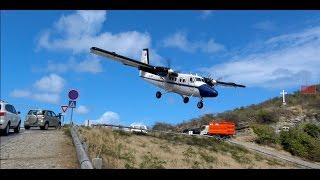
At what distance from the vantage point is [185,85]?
55.3 meters

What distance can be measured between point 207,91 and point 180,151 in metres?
12.4

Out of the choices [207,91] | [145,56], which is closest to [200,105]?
[207,91]

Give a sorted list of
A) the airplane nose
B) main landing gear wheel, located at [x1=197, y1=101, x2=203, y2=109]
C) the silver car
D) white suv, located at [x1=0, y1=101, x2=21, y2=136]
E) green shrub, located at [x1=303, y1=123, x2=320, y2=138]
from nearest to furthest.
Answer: white suv, located at [x1=0, y1=101, x2=21, y2=136], the silver car, main landing gear wheel, located at [x1=197, y1=101, x2=203, y2=109], the airplane nose, green shrub, located at [x1=303, y1=123, x2=320, y2=138]

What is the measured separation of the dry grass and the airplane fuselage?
5.07 m

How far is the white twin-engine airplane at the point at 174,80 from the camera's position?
169 ft

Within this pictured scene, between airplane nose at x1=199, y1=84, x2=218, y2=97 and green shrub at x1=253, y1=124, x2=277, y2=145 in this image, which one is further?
green shrub at x1=253, y1=124, x2=277, y2=145

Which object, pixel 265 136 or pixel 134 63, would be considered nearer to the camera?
pixel 134 63

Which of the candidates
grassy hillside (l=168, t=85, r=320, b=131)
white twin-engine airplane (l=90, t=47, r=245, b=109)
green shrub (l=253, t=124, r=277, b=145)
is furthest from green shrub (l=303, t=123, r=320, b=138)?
grassy hillside (l=168, t=85, r=320, b=131)

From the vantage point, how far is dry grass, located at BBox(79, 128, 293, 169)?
111 feet

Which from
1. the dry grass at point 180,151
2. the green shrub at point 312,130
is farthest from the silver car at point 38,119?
the green shrub at point 312,130

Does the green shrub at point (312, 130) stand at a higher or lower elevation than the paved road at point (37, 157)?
higher

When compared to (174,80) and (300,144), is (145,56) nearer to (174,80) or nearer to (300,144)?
(174,80)

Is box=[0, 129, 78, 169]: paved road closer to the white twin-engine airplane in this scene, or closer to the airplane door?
the white twin-engine airplane

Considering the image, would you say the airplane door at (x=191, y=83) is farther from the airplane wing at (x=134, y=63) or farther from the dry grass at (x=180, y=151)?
the dry grass at (x=180, y=151)
